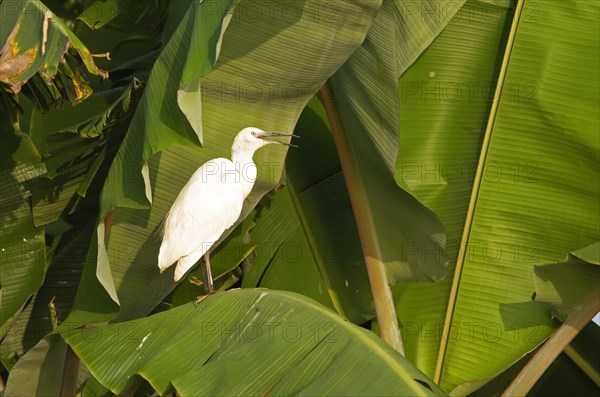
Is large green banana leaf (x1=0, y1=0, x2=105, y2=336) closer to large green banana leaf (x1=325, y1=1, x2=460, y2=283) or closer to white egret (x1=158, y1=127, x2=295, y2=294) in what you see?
white egret (x1=158, y1=127, x2=295, y2=294)

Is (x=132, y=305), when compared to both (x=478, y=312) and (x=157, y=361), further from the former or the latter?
(x=478, y=312)

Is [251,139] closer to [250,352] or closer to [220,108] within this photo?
[220,108]

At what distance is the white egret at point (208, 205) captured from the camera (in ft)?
10.9

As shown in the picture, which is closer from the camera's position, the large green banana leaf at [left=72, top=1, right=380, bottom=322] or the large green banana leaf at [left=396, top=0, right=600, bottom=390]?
the large green banana leaf at [left=72, top=1, right=380, bottom=322]

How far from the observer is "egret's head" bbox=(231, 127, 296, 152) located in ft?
11.1

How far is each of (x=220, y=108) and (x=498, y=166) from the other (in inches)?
47.7

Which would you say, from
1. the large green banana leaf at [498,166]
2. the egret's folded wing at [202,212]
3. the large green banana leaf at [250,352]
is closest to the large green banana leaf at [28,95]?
the egret's folded wing at [202,212]

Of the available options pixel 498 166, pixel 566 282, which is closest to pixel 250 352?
pixel 566 282

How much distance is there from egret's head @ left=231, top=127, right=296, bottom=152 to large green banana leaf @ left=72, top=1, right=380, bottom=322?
3cm

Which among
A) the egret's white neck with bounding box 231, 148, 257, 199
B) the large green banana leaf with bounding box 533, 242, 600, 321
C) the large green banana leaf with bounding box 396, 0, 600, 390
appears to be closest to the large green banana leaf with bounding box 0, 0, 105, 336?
the egret's white neck with bounding box 231, 148, 257, 199

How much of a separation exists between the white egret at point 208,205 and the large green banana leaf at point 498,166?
2.32 ft

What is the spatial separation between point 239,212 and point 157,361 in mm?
972

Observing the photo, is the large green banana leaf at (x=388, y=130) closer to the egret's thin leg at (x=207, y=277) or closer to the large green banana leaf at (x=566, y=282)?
the large green banana leaf at (x=566, y=282)

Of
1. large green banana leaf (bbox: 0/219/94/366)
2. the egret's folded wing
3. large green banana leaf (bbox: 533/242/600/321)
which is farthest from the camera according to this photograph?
large green banana leaf (bbox: 0/219/94/366)
